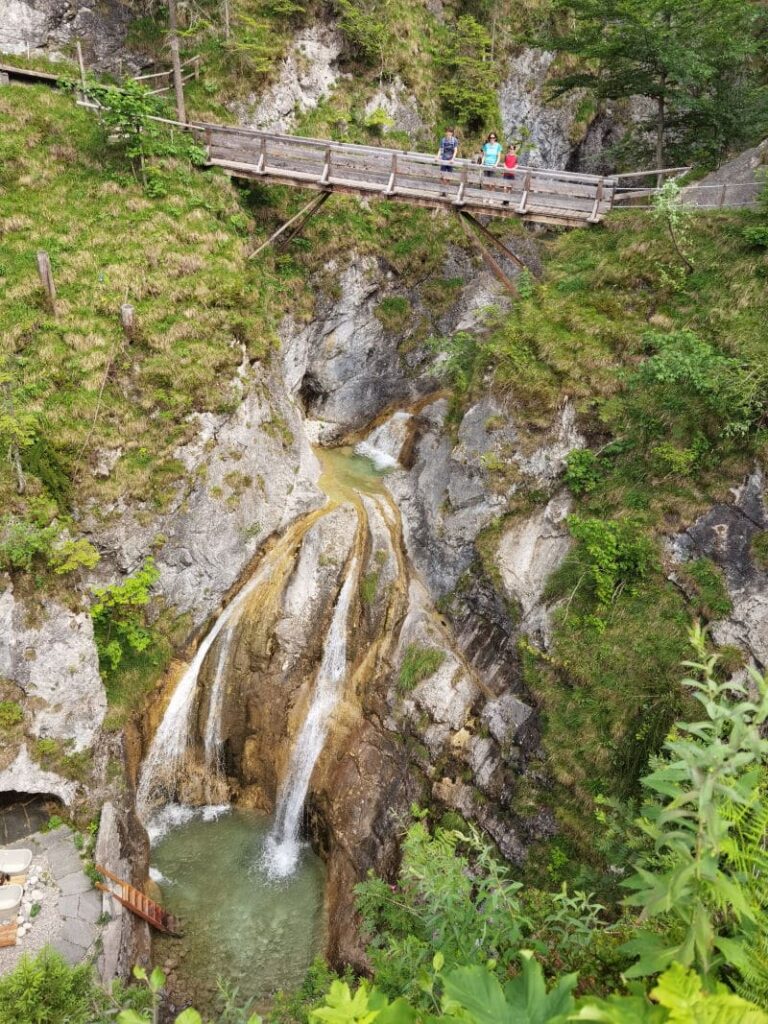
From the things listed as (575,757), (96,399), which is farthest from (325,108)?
(575,757)

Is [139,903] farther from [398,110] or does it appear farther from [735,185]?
A: [398,110]

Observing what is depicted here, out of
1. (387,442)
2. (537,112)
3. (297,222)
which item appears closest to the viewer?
(387,442)

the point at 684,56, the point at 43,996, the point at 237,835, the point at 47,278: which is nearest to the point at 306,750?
the point at 237,835

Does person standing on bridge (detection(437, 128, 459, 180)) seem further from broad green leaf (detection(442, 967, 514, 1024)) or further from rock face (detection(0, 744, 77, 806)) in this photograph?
broad green leaf (detection(442, 967, 514, 1024))

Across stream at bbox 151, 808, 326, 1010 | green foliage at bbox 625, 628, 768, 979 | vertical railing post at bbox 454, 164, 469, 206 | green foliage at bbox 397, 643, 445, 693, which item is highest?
vertical railing post at bbox 454, 164, 469, 206

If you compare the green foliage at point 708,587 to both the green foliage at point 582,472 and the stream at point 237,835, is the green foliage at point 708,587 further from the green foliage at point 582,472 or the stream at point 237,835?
the stream at point 237,835

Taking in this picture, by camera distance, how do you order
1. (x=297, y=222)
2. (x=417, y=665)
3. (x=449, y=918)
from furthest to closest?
(x=297, y=222), (x=417, y=665), (x=449, y=918)

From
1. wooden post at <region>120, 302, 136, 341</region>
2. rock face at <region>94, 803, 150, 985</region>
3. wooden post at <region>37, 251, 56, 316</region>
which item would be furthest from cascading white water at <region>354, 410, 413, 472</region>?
rock face at <region>94, 803, 150, 985</region>
